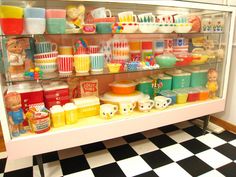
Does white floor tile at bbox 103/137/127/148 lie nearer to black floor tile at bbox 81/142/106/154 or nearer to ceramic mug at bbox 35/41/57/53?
black floor tile at bbox 81/142/106/154

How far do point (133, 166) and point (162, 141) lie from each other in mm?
439

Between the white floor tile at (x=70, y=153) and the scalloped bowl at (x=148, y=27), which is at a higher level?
the scalloped bowl at (x=148, y=27)

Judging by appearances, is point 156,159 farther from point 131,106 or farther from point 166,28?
point 166,28

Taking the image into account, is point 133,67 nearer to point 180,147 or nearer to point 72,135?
point 72,135

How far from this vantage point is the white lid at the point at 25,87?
125 centimetres

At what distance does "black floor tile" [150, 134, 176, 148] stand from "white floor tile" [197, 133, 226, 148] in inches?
10.9

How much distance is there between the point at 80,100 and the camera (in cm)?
145

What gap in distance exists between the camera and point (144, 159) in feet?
5.02

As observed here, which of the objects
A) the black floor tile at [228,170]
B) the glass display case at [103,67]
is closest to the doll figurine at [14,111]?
the glass display case at [103,67]

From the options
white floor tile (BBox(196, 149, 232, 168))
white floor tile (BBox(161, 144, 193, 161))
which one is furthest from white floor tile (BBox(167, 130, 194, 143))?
white floor tile (BBox(196, 149, 232, 168))

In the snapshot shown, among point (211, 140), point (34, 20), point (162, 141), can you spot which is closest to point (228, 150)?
point (211, 140)

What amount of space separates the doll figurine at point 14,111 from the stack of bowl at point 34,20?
15.3 inches

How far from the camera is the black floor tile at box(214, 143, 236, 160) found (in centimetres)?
157

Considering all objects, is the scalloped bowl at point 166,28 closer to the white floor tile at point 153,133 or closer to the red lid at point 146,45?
the red lid at point 146,45
